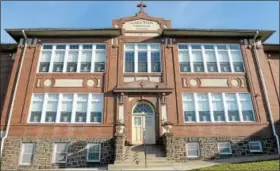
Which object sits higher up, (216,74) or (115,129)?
(216,74)

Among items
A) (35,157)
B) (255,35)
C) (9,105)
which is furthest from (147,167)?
(255,35)

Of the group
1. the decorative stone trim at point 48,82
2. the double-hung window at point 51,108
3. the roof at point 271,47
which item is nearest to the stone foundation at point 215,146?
the double-hung window at point 51,108

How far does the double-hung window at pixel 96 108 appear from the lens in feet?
61.6

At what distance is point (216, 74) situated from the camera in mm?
20250

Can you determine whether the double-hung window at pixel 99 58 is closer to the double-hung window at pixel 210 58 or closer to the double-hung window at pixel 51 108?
the double-hung window at pixel 51 108

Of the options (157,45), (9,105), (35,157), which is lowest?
(35,157)

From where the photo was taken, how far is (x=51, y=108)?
1898cm

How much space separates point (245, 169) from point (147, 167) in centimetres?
507

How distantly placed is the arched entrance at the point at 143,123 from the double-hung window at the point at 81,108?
3.23 m

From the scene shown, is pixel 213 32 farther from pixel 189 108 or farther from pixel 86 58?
pixel 86 58

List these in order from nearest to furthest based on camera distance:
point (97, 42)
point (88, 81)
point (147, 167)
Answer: point (147, 167) → point (88, 81) → point (97, 42)

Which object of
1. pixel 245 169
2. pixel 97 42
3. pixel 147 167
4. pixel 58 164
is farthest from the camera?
pixel 97 42

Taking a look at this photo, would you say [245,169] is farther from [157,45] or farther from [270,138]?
[157,45]

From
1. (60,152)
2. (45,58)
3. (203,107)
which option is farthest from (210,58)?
(60,152)
